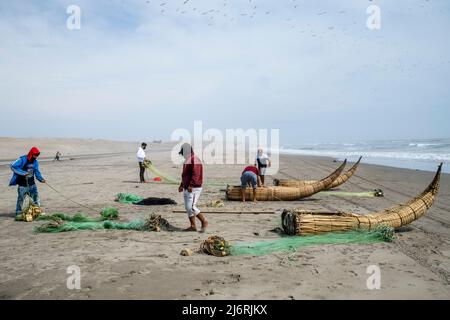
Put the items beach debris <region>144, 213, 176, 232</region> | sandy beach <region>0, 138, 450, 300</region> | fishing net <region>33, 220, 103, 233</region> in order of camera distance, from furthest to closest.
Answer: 1. beach debris <region>144, 213, 176, 232</region>
2. fishing net <region>33, 220, 103, 233</region>
3. sandy beach <region>0, 138, 450, 300</region>

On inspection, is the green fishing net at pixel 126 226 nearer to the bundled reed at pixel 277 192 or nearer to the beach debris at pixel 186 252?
the beach debris at pixel 186 252

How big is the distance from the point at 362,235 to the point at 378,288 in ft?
7.62

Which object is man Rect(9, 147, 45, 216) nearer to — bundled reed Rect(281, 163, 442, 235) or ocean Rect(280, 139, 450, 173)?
bundled reed Rect(281, 163, 442, 235)

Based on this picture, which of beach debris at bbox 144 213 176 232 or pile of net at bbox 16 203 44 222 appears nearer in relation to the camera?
beach debris at bbox 144 213 176 232

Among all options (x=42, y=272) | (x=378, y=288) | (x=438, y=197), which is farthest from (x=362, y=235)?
(x=438, y=197)

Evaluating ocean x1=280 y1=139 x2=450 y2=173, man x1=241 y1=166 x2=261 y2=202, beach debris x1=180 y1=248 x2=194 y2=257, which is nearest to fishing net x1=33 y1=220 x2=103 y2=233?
beach debris x1=180 y1=248 x2=194 y2=257

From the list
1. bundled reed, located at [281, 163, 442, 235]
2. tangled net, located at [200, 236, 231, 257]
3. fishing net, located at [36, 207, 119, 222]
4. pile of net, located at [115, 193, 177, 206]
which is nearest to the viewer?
tangled net, located at [200, 236, 231, 257]

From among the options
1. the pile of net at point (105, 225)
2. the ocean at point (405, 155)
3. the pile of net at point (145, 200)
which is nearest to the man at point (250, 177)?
the pile of net at point (145, 200)

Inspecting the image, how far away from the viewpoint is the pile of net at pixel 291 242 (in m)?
6.01

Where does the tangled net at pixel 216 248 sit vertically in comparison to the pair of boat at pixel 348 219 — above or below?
below

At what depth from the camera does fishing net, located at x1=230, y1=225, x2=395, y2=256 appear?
6162 millimetres
